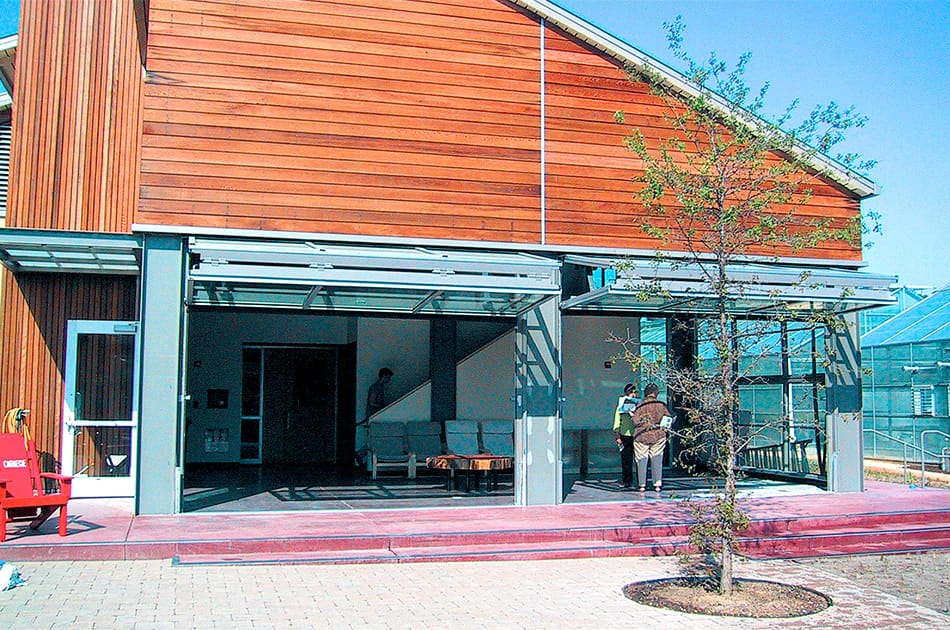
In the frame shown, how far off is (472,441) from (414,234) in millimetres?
4728

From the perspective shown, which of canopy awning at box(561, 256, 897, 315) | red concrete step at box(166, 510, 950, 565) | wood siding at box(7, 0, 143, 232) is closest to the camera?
red concrete step at box(166, 510, 950, 565)

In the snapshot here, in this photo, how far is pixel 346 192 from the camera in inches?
457

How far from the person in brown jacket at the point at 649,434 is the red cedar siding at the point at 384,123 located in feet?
7.04

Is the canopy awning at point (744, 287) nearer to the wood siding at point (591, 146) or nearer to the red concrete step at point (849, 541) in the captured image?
the wood siding at point (591, 146)

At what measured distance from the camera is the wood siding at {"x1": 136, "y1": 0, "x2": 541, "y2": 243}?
11.2 m

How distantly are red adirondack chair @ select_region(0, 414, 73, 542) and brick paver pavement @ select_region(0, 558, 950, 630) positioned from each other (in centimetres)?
77

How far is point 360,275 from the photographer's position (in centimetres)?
1034

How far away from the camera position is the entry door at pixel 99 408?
12.5m

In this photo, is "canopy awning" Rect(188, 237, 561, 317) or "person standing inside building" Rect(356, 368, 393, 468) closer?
"canopy awning" Rect(188, 237, 561, 317)

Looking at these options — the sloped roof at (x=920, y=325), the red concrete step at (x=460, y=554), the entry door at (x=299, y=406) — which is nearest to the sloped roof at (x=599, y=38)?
the red concrete step at (x=460, y=554)

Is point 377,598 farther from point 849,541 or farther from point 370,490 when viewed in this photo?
point 370,490

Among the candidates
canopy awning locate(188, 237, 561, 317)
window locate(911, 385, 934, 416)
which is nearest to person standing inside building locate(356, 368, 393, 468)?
canopy awning locate(188, 237, 561, 317)

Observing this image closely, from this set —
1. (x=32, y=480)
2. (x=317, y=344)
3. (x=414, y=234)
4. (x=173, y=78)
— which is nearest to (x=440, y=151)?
(x=414, y=234)

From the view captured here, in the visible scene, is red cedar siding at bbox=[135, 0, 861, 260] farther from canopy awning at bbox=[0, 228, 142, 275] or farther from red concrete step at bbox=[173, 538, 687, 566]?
red concrete step at bbox=[173, 538, 687, 566]
